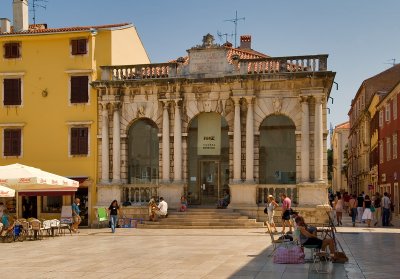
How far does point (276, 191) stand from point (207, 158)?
430cm

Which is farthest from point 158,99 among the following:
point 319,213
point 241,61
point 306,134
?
point 319,213

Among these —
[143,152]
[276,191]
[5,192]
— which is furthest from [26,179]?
[276,191]

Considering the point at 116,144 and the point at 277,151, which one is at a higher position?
the point at 116,144

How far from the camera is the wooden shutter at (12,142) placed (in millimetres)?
35906

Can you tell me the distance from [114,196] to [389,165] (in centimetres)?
2093

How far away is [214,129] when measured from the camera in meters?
34.0

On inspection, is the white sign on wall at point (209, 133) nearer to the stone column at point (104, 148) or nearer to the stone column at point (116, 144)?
the stone column at point (116, 144)

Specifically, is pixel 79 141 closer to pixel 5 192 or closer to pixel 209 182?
pixel 209 182

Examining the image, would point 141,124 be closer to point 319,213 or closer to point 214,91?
point 214,91

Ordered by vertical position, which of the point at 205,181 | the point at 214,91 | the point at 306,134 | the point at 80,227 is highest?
the point at 214,91

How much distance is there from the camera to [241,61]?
108 feet

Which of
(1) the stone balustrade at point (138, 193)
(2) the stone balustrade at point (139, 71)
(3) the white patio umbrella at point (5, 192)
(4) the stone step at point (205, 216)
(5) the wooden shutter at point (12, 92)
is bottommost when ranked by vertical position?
(4) the stone step at point (205, 216)

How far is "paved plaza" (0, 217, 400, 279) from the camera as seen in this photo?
15.6 metres

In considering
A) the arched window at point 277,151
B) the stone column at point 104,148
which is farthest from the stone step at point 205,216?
the stone column at point 104,148
